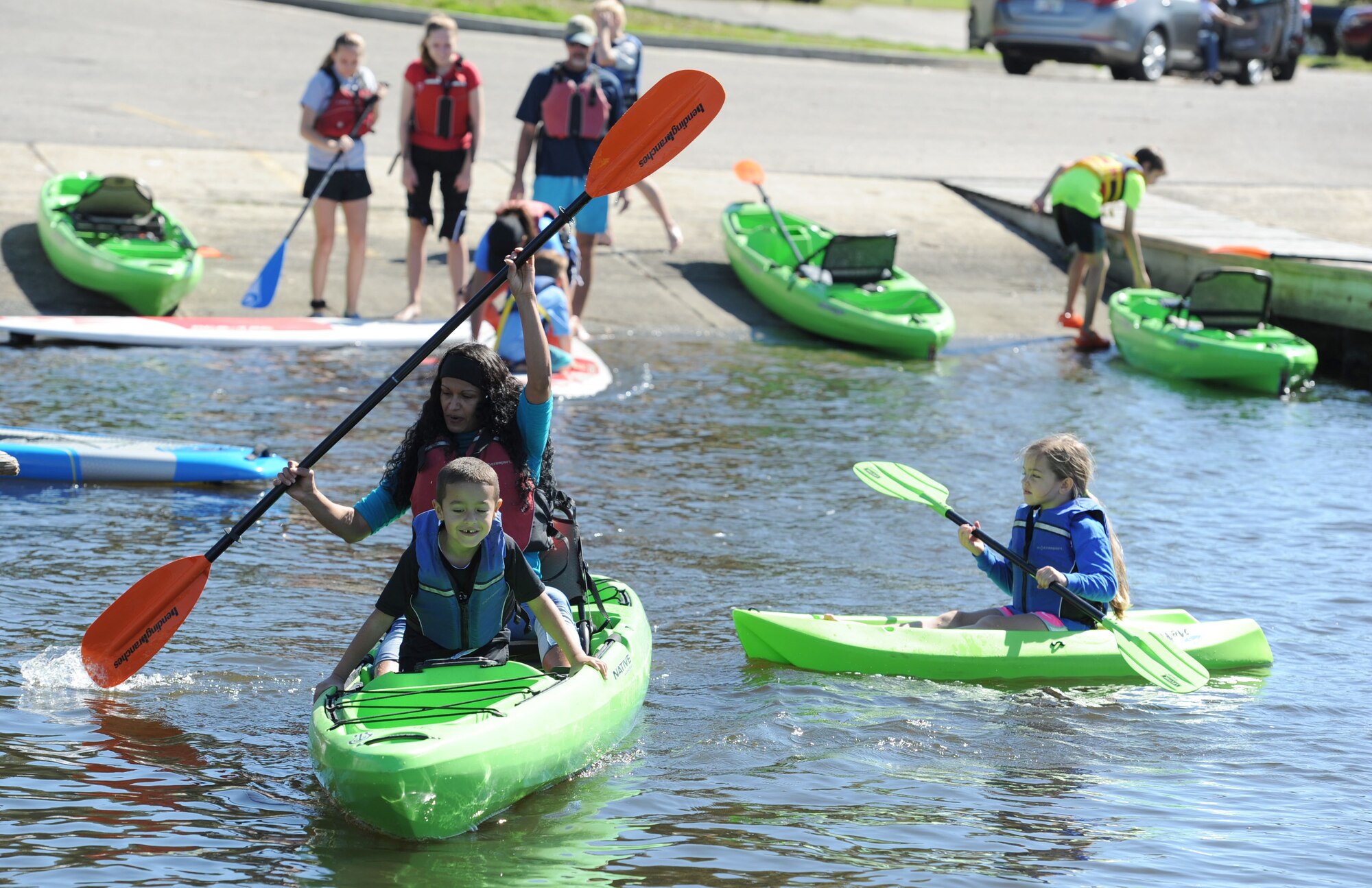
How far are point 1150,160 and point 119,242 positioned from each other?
7123 mm

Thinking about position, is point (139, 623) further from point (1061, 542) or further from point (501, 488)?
point (1061, 542)

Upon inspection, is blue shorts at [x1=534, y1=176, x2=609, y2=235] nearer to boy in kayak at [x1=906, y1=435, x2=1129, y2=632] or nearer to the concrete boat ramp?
the concrete boat ramp

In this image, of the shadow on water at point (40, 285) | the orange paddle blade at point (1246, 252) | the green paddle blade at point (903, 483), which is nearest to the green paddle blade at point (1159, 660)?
the green paddle blade at point (903, 483)

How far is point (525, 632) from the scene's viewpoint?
495 cm

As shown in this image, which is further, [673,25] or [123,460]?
[673,25]

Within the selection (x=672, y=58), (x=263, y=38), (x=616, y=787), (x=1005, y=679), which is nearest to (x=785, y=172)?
(x=672, y=58)

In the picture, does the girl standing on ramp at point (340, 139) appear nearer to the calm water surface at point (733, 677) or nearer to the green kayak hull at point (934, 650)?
the calm water surface at point (733, 677)

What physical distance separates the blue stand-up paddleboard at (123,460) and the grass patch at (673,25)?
39.9 feet

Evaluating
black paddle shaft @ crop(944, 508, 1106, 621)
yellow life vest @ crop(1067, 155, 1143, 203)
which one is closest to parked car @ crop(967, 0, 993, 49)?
yellow life vest @ crop(1067, 155, 1143, 203)

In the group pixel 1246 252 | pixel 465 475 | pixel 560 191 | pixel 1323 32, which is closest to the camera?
pixel 465 475

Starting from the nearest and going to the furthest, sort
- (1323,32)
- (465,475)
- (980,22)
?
1. (465,475)
2. (980,22)
3. (1323,32)

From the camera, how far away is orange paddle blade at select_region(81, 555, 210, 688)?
506 centimetres

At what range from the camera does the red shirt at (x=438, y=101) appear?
9.70 metres

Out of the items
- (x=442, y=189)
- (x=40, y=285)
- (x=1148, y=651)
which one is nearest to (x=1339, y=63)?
(x=442, y=189)
